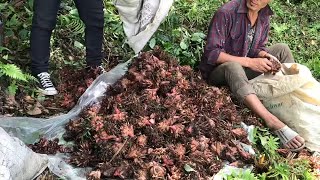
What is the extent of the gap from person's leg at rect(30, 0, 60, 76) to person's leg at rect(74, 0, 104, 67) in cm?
23

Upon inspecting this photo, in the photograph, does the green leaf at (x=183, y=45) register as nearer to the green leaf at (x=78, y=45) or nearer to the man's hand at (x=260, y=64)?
the man's hand at (x=260, y=64)

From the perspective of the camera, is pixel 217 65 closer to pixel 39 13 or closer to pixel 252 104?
pixel 252 104

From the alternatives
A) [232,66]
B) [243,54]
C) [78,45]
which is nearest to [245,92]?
[232,66]

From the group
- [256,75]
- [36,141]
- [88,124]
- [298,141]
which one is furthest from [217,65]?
[36,141]

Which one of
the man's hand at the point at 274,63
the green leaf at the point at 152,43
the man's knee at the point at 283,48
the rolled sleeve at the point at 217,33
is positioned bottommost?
the green leaf at the point at 152,43

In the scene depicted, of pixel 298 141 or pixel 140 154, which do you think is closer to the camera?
pixel 140 154

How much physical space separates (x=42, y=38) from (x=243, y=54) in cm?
196

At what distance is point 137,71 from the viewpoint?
4.02 metres

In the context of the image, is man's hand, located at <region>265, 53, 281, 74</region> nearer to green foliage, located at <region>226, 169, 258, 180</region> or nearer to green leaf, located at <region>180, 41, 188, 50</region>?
green leaf, located at <region>180, 41, 188, 50</region>

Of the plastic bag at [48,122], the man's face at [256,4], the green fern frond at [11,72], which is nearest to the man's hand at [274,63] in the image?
the man's face at [256,4]

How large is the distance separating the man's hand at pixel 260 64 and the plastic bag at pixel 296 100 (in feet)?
0.29

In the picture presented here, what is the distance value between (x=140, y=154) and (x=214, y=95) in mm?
1060

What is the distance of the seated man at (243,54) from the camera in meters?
4.18

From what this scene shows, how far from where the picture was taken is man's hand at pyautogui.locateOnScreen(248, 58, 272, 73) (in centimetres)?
444
